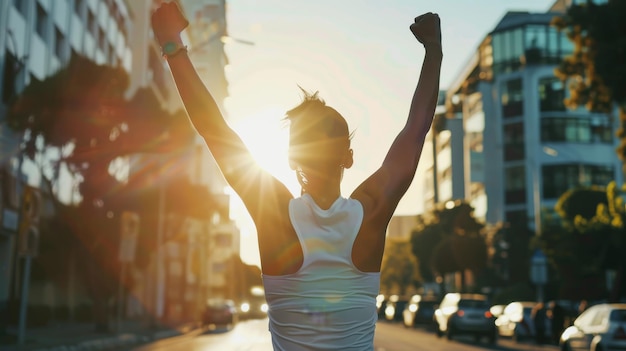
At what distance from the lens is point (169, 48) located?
267cm

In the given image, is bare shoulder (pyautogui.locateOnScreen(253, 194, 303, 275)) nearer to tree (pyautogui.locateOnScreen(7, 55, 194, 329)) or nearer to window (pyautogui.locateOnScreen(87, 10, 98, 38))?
tree (pyautogui.locateOnScreen(7, 55, 194, 329))

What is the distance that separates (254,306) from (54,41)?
4689 centimetres

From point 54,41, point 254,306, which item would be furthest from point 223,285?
point 54,41

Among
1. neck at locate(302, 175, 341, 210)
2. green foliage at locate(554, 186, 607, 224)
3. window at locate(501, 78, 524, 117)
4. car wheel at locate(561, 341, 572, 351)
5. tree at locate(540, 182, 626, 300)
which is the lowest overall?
car wheel at locate(561, 341, 572, 351)

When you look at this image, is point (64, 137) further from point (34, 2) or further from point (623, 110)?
point (623, 110)

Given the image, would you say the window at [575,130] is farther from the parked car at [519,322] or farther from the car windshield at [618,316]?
the car windshield at [618,316]

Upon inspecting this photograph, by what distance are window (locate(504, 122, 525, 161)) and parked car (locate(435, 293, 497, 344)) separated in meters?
47.3

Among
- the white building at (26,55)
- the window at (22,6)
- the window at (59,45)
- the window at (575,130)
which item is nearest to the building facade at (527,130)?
the window at (575,130)

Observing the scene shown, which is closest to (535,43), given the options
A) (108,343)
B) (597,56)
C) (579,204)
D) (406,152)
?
(579,204)

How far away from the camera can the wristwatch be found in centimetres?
266

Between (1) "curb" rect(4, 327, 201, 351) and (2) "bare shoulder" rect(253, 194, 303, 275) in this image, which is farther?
(1) "curb" rect(4, 327, 201, 351)

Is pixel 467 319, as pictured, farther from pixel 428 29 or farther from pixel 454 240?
pixel 428 29

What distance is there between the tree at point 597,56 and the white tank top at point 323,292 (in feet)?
80.4

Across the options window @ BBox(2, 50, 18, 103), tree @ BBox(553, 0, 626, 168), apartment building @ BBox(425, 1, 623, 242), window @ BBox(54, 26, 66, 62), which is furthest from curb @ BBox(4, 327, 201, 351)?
apartment building @ BBox(425, 1, 623, 242)
